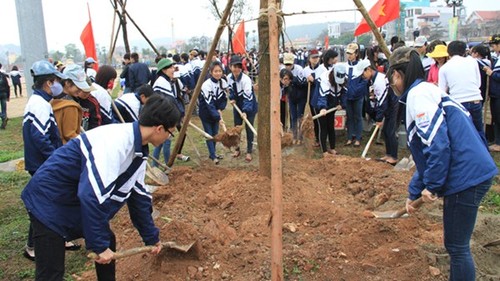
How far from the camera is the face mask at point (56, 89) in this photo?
12.2 ft

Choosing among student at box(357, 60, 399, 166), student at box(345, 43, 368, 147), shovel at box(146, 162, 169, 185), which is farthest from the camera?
student at box(345, 43, 368, 147)

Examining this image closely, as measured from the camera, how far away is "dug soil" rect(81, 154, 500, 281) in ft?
11.3

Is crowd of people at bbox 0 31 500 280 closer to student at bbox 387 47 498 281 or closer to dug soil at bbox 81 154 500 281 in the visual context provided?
student at bbox 387 47 498 281

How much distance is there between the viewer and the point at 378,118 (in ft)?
23.5

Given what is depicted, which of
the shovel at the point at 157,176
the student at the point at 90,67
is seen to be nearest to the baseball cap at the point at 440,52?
the shovel at the point at 157,176

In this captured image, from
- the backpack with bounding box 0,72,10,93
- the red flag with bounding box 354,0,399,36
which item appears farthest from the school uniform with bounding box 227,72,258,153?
the backpack with bounding box 0,72,10,93

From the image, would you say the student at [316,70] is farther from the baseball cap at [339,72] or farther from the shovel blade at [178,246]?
the shovel blade at [178,246]

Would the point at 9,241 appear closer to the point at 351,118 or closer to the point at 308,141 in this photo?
the point at 308,141

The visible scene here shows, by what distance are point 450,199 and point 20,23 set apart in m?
7.01

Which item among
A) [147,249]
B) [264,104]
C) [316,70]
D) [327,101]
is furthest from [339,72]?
[147,249]

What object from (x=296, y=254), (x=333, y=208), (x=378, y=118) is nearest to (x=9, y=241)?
(x=296, y=254)

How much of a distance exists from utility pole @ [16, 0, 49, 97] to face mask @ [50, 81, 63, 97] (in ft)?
12.6

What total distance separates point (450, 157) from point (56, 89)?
3.11 m

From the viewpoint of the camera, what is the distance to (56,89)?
3.75 m
